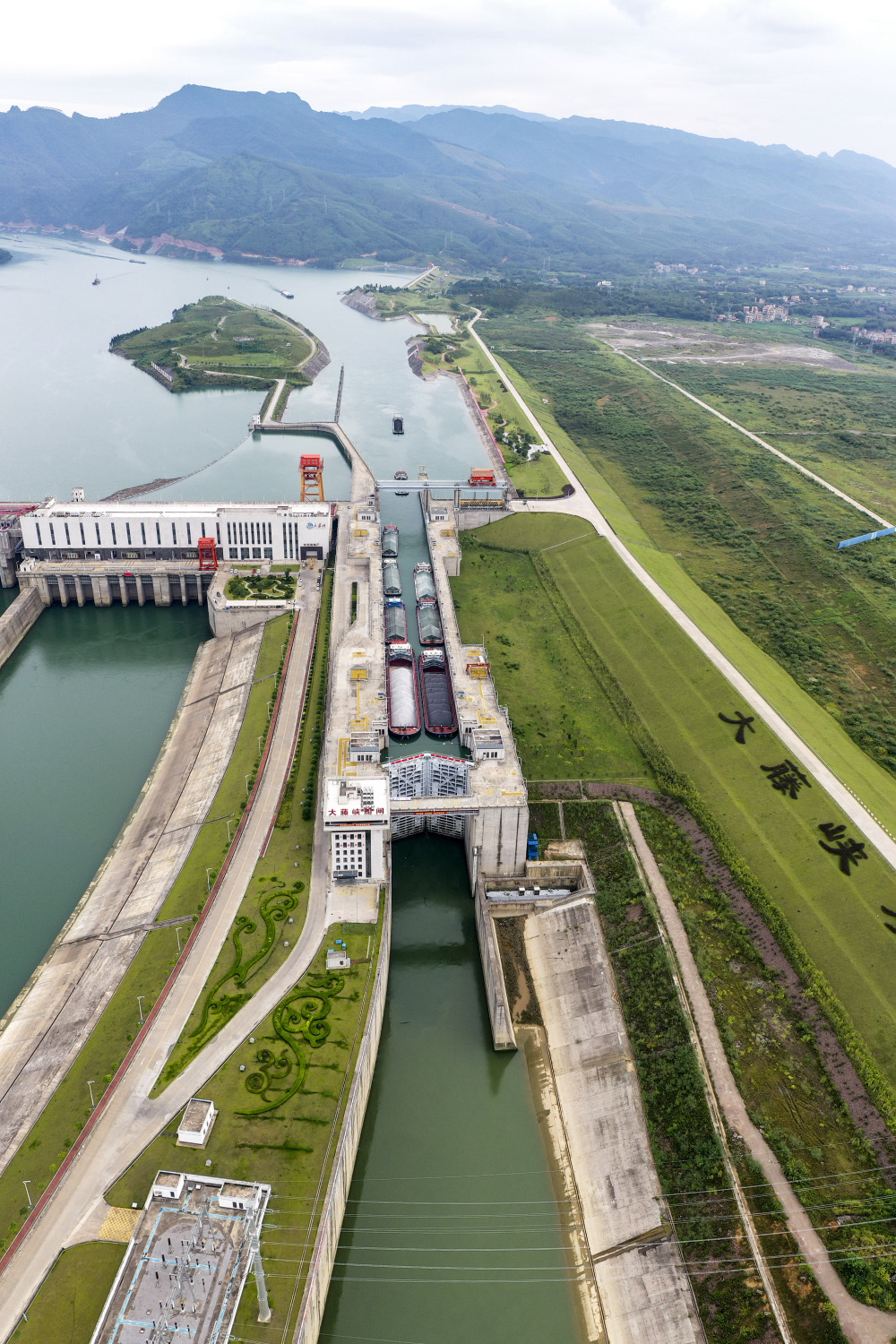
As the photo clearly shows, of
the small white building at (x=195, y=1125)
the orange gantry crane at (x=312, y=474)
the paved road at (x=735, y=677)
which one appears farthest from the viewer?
the orange gantry crane at (x=312, y=474)

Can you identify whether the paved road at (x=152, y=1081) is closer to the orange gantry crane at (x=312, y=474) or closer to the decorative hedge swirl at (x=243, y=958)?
the decorative hedge swirl at (x=243, y=958)

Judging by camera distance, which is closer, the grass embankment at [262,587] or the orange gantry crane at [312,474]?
the grass embankment at [262,587]

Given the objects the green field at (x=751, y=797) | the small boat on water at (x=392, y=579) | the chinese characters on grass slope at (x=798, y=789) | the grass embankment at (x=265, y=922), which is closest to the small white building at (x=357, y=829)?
the grass embankment at (x=265, y=922)

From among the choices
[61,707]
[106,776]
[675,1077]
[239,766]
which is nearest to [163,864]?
[239,766]

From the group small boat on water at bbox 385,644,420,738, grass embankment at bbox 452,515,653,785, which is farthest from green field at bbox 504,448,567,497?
small boat on water at bbox 385,644,420,738

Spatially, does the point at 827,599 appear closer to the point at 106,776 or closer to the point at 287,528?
the point at 287,528

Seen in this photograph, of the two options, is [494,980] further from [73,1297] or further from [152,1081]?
[73,1297]
